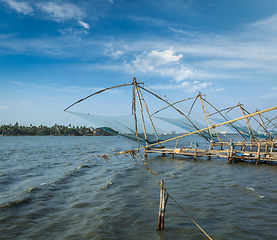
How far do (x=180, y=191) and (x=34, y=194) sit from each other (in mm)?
6418

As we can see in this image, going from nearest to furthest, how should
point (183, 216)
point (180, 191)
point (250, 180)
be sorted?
point (183, 216), point (180, 191), point (250, 180)

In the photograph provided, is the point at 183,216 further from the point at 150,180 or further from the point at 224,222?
the point at 150,180

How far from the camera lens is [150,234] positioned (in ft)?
15.6

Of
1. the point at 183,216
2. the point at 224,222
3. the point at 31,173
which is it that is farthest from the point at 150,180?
the point at 31,173

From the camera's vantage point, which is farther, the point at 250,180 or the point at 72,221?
the point at 250,180

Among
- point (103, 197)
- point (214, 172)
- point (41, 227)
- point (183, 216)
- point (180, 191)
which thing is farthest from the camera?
point (214, 172)

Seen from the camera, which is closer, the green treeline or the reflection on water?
the reflection on water

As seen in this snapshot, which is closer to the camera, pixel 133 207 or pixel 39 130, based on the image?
Answer: pixel 133 207

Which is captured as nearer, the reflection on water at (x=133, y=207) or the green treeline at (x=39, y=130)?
the reflection on water at (x=133, y=207)

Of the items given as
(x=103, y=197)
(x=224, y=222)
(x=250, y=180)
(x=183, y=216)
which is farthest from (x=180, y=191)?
(x=250, y=180)

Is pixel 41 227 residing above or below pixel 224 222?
below

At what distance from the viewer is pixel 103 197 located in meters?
7.45

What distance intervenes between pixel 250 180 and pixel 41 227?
985 centimetres

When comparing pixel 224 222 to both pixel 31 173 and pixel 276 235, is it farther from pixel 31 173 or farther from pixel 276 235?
pixel 31 173
